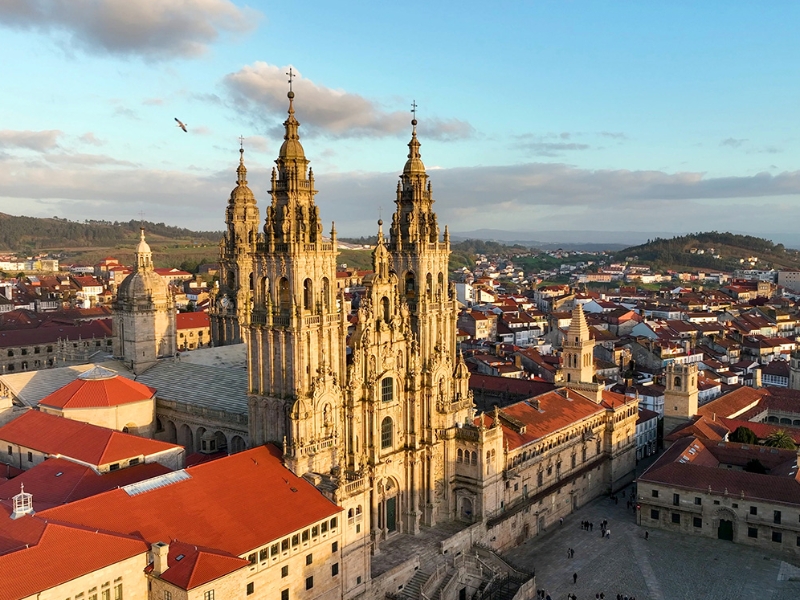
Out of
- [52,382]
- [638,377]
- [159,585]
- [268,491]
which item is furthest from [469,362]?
[159,585]

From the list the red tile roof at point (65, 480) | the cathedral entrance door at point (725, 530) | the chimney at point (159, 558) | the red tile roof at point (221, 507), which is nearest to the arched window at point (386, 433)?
the red tile roof at point (221, 507)

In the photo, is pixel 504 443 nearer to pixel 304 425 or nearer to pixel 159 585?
pixel 304 425

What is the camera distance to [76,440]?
46031mm

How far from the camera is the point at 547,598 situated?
1810 inches

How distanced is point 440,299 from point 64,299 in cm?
14712

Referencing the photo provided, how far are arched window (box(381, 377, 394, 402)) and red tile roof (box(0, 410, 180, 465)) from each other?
48.0 feet

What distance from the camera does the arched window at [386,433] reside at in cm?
4945

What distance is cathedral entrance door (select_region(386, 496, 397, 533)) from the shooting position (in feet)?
164

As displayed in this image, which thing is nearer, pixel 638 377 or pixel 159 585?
pixel 159 585

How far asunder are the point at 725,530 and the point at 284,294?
4074cm

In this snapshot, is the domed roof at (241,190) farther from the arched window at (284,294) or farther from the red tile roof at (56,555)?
the red tile roof at (56,555)

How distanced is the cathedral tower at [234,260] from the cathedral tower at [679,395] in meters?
46.6

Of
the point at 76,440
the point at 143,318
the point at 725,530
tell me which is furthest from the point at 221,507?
the point at 725,530

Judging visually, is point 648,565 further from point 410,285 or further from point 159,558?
point 159,558
